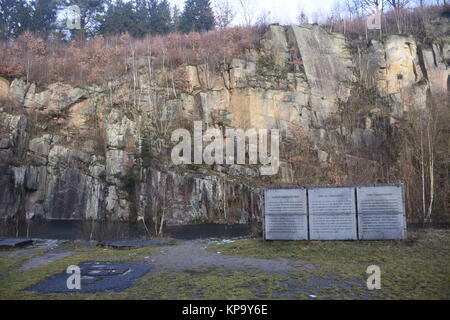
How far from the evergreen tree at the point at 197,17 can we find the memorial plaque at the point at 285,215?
5088cm

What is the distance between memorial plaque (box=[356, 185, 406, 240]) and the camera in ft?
38.3

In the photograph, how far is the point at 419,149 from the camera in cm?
3070

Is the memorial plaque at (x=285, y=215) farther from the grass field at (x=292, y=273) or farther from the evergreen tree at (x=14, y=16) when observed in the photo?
the evergreen tree at (x=14, y=16)

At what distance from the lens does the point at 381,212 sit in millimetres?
11797

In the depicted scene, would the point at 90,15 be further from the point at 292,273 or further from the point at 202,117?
the point at 292,273

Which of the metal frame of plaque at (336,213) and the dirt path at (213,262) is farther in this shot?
the metal frame of plaque at (336,213)

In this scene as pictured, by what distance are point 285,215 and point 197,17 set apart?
54.6m

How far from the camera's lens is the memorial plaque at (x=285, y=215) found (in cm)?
1247

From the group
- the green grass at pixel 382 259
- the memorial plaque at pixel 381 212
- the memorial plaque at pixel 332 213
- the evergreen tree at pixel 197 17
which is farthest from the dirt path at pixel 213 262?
the evergreen tree at pixel 197 17

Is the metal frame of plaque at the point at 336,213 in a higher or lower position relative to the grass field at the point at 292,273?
higher

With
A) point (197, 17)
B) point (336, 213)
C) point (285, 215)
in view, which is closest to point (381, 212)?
point (336, 213)

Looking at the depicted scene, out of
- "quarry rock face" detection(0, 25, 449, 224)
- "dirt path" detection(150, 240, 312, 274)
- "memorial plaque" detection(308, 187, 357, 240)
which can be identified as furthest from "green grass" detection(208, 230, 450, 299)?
"quarry rock face" detection(0, 25, 449, 224)
